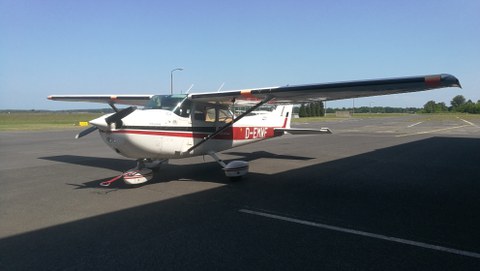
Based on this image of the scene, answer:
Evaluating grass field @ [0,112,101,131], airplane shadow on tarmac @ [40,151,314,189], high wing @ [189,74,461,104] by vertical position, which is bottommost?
airplane shadow on tarmac @ [40,151,314,189]

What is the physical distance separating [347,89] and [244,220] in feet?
11.3

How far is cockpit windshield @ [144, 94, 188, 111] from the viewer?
790 centimetres

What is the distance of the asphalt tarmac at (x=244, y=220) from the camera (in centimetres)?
378

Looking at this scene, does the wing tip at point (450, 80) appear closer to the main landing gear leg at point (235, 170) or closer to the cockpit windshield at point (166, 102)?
the main landing gear leg at point (235, 170)

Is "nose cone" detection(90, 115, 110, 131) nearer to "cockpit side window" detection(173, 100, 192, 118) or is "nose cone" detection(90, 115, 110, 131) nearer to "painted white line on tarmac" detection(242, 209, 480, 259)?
"cockpit side window" detection(173, 100, 192, 118)

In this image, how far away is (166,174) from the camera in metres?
9.07

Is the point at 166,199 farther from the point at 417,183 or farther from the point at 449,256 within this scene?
the point at 417,183

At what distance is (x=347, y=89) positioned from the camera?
6.85 meters

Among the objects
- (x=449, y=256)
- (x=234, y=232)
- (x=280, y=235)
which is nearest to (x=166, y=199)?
(x=234, y=232)

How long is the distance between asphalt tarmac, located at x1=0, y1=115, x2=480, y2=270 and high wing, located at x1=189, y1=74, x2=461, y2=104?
78.8 inches

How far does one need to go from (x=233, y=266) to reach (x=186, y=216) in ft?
6.31

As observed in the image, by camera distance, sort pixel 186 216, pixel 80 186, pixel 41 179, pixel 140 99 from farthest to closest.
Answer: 1. pixel 140 99
2. pixel 41 179
3. pixel 80 186
4. pixel 186 216

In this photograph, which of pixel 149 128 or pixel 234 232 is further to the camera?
pixel 149 128

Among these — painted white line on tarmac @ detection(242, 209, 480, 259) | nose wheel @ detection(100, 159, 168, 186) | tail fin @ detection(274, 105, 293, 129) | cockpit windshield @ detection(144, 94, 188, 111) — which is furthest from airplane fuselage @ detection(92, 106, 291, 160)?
painted white line on tarmac @ detection(242, 209, 480, 259)
